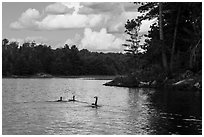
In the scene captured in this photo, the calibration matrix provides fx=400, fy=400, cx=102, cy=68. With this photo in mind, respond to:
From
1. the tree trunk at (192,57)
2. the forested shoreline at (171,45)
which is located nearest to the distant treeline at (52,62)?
the forested shoreline at (171,45)

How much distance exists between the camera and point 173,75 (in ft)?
176

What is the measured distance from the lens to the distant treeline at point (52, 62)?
13988 cm

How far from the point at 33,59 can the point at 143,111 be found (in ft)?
403

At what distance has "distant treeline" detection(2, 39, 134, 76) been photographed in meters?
140

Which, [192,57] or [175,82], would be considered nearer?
[192,57]

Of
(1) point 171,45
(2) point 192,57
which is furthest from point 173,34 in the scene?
(2) point 192,57

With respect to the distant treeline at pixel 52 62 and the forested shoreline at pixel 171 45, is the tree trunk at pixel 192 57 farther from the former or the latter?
the distant treeline at pixel 52 62

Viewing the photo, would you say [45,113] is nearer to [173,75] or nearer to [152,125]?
[152,125]

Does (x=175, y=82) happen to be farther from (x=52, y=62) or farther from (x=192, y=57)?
(x=52, y=62)

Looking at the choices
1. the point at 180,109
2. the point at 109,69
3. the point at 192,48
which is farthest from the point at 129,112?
the point at 109,69

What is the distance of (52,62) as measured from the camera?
499 ft

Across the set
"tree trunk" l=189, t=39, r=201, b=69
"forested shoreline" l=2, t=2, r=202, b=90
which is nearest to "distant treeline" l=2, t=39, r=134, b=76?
"forested shoreline" l=2, t=2, r=202, b=90

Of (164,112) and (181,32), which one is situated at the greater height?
(181,32)

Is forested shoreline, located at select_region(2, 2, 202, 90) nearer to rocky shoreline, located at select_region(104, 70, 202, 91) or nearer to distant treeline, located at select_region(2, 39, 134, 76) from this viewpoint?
rocky shoreline, located at select_region(104, 70, 202, 91)
